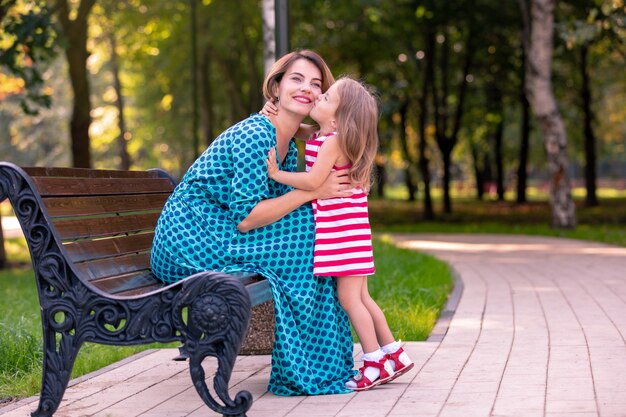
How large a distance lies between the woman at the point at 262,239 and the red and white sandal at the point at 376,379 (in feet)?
0.28

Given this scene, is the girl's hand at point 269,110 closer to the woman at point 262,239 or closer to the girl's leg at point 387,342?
the woman at point 262,239

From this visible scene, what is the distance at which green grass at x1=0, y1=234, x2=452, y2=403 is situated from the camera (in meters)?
7.18

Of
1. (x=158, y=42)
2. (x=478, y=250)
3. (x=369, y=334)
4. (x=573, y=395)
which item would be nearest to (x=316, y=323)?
(x=369, y=334)

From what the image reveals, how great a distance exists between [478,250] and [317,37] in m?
14.4

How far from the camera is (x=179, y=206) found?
6.16 metres

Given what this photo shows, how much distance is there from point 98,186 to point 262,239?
36.8 inches

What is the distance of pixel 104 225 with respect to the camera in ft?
20.6

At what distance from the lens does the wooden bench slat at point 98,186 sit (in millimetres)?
5727

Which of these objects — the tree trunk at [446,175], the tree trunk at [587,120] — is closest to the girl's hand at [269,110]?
the tree trunk at [446,175]

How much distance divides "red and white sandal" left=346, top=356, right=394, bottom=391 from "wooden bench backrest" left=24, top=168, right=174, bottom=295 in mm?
1157

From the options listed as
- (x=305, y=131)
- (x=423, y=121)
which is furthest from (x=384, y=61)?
(x=305, y=131)

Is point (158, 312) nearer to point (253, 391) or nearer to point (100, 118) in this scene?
point (253, 391)

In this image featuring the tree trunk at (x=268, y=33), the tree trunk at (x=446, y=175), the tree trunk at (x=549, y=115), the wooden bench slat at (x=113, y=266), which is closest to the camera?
the wooden bench slat at (x=113, y=266)

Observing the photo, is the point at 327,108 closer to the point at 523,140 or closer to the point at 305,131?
the point at 305,131
